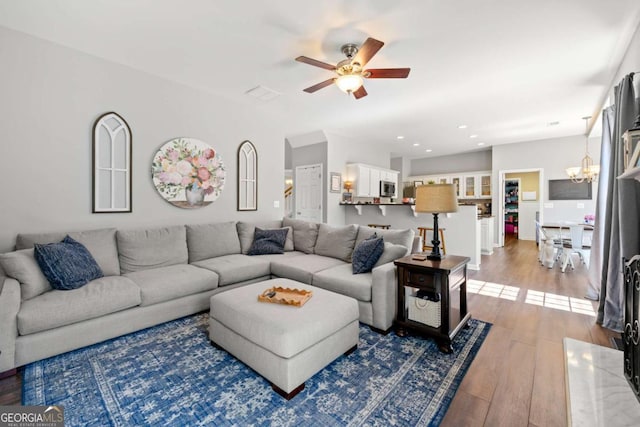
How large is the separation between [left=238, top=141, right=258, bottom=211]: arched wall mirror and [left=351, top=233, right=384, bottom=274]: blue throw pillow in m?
2.29

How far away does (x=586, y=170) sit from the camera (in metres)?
5.77

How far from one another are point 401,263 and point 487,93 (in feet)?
10.3

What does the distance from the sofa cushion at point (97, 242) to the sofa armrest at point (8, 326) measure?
0.78 meters

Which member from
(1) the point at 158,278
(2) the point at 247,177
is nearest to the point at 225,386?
(1) the point at 158,278

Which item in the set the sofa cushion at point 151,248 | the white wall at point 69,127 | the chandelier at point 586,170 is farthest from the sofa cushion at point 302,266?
the chandelier at point 586,170

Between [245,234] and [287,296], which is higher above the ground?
[245,234]

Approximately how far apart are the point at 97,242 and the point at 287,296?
206cm

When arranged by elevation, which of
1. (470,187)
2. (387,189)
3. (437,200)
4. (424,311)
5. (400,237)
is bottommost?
(424,311)

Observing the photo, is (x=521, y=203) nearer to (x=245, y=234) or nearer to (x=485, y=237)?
(x=485, y=237)

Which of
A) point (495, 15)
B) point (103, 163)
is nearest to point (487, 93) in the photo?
point (495, 15)

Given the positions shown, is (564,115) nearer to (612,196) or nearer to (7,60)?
(612,196)

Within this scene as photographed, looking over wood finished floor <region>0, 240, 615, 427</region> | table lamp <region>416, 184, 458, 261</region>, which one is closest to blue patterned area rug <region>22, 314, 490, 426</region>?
wood finished floor <region>0, 240, 615, 427</region>

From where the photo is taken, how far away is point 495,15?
2.36 metres

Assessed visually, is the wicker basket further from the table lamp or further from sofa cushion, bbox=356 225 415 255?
sofa cushion, bbox=356 225 415 255
